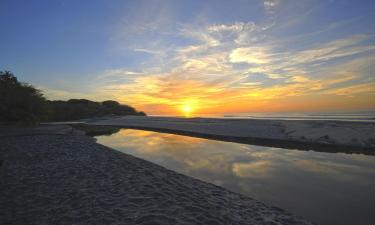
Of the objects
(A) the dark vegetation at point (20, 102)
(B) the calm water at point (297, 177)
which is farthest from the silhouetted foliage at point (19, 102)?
(B) the calm water at point (297, 177)

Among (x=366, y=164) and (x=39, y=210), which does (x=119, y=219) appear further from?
(x=366, y=164)

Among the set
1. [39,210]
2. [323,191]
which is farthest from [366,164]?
[39,210]

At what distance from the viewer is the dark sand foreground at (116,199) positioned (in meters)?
5.72

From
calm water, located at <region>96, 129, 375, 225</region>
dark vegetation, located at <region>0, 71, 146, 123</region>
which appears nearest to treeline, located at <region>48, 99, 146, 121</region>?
dark vegetation, located at <region>0, 71, 146, 123</region>

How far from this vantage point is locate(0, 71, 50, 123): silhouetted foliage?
40.2 meters

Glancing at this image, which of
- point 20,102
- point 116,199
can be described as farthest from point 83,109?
point 116,199

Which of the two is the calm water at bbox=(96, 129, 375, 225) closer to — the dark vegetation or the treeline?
the dark vegetation

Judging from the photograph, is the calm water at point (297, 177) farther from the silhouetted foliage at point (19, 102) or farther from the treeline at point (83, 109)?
the treeline at point (83, 109)

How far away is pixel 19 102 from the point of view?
41.0 metres

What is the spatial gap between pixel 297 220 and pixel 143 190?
15.2 feet

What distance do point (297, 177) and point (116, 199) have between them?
8.10m

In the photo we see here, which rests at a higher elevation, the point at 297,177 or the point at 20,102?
the point at 20,102

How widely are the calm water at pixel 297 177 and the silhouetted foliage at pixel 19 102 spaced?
3475 cm

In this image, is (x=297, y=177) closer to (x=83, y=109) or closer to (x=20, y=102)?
(x=20, y=102)
